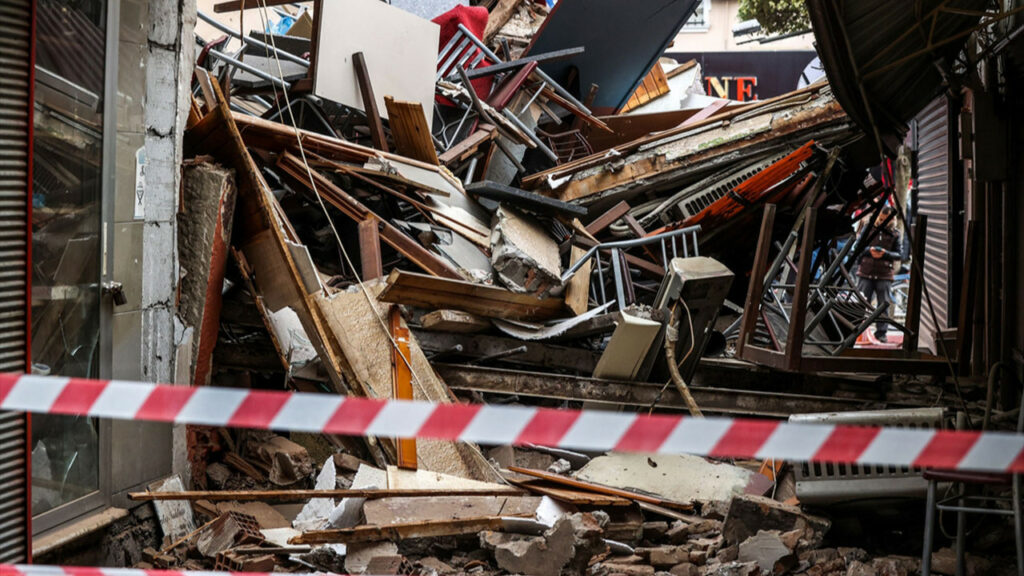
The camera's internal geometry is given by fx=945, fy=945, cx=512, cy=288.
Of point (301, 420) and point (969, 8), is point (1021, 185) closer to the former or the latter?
point (969, 8)

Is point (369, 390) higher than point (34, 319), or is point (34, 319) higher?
point (34, 319)

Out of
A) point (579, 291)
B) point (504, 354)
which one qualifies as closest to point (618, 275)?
point (579, 291)

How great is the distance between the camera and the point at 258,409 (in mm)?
2533

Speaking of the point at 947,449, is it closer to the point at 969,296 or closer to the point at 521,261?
the point at 969,296

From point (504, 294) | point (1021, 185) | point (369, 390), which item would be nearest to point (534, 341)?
point (504, 294)

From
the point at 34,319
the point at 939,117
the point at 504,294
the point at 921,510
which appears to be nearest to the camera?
the point at 34,319

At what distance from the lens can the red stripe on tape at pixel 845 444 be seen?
2.45 metres

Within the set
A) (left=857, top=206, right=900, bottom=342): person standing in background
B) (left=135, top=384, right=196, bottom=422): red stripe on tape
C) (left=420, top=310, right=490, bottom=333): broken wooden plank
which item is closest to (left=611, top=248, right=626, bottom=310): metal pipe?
(left=420, top=310, right=490, bottom=333): broken wooden plank

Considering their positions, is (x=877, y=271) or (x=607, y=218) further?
(x=877, y=271)

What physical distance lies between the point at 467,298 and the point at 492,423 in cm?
436

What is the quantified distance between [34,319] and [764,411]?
5.01m

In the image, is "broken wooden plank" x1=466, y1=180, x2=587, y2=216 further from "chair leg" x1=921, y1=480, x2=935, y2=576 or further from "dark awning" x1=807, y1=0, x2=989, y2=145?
"chair leg" x1=921, y1=480, x2=935, y2=576

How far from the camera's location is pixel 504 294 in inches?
281

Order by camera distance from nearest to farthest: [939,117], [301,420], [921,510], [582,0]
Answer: [301,420], [921,510], [939,117], [582,0]
